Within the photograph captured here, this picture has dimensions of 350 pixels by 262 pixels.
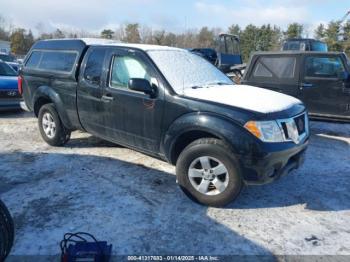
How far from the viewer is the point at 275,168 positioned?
3812 millimetres

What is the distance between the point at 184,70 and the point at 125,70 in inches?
33.5

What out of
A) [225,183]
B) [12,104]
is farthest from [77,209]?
[12,104]

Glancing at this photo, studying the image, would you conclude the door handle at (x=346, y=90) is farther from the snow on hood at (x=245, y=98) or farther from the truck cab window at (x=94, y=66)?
the truck cab window at (x=94, y=66)

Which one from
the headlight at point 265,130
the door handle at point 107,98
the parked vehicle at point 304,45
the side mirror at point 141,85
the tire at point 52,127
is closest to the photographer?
the headlight at point 265,130

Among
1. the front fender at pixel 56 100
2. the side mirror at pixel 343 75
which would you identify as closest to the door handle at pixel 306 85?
the side mirror at pixel 343 75

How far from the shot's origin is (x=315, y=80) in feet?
24.7

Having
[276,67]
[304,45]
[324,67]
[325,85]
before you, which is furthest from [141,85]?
[304,45]

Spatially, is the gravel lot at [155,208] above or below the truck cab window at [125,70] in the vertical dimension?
below

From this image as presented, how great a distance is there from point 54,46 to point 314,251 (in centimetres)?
538

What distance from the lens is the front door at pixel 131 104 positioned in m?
4.51

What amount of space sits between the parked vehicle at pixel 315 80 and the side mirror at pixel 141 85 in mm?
4353

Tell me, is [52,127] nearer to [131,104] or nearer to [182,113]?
[131,104]

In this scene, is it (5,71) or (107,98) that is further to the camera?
(5,71)

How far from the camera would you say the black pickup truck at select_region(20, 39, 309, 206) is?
3.78 metres
